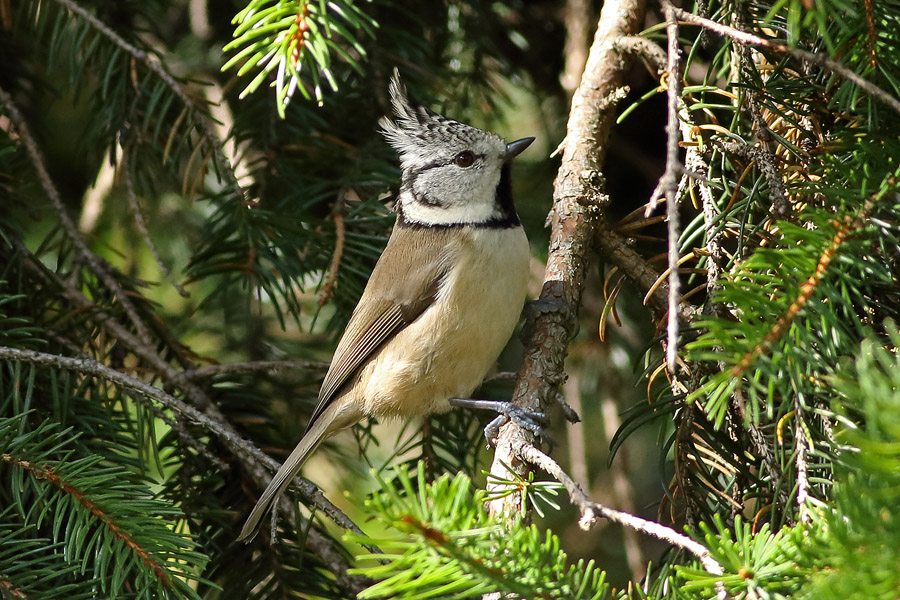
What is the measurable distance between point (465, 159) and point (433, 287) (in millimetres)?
684

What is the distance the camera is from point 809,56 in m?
1.59

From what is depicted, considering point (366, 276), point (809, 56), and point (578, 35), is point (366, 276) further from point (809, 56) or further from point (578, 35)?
point (809, 56)

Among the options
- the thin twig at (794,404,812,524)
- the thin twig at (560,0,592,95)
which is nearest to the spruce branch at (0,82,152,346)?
the thin twig at (560,0,592,95)

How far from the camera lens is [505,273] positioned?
3156mm

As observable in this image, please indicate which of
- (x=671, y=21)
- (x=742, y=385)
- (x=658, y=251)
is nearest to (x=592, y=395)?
(x=658, y=251)

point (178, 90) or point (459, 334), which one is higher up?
point (178, 90)

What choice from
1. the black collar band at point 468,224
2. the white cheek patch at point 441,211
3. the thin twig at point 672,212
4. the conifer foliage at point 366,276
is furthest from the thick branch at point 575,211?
the thin twig at point 672,212

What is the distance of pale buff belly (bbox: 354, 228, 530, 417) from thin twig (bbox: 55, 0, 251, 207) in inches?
35.1

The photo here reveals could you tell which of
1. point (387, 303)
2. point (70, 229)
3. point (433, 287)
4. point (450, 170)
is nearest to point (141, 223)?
point (70, 229)

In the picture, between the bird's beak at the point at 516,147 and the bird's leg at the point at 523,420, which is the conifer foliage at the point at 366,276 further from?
the bird's beak at the point at 516,147

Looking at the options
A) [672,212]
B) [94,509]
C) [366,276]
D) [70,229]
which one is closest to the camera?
[672,212]

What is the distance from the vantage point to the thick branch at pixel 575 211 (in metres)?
2.64

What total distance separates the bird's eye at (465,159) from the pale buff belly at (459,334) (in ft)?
1.43

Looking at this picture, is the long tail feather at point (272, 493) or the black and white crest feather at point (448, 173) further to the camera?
the black and white crest feather at point (448, 173)
